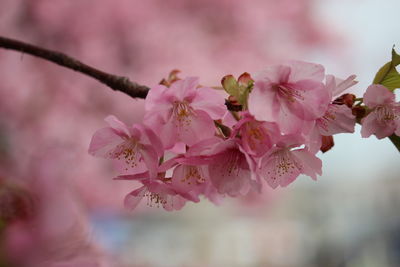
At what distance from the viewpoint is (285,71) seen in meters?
0.40

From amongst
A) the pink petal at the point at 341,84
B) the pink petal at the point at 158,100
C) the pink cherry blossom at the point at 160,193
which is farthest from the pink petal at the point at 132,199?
the pink petal at the point at 341,84

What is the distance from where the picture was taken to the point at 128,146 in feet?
1.46

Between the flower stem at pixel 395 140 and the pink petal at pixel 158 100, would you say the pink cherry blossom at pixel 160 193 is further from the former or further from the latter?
the flower stem at pixel 395 140

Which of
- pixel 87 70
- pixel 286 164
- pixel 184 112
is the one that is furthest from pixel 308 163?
pixel 87 70

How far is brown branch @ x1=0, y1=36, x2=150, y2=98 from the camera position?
45 centimetres

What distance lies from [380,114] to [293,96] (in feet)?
0.27

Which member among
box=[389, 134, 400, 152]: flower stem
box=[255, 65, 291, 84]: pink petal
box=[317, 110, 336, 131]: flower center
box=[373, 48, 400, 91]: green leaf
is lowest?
box=[389, 134, 400, 152]: flower stem

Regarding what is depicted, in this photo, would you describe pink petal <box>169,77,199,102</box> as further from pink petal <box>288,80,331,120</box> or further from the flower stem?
the flower stem

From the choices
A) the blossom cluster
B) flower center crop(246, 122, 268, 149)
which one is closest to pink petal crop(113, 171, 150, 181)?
the blossom cluster

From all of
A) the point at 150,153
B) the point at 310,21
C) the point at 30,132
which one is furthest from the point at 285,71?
the point at 310,21

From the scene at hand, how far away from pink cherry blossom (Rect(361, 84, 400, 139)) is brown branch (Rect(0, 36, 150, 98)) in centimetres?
21

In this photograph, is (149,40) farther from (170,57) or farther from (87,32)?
(87,32)

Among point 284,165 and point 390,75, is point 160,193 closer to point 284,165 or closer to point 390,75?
point 284,165

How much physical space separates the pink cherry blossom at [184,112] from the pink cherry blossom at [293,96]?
43 millimetres
